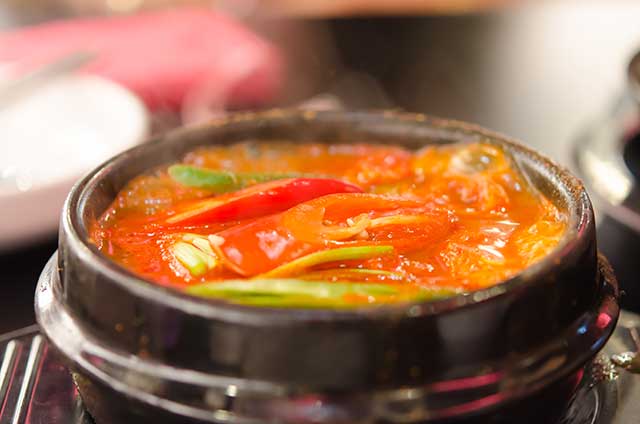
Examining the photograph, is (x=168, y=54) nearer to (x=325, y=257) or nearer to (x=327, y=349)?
(x=325, y=257)

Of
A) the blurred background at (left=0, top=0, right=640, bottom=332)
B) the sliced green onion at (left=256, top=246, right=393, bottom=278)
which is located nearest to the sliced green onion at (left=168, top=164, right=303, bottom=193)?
the sliced green onion at (left=256, top=246, right=393, bottom=278)

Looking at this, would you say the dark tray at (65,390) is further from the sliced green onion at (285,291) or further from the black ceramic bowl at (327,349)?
the sliced green onion at (285,291)

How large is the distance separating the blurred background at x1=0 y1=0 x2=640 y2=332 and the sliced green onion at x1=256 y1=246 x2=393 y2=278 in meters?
1.01

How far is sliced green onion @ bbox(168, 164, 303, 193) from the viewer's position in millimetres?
1656

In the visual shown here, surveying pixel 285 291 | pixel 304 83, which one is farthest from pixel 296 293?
pixel 304 83

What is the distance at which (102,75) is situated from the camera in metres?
3.80

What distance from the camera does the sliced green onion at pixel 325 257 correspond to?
1.31 meters

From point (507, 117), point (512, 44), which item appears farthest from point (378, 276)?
point (512, 44)

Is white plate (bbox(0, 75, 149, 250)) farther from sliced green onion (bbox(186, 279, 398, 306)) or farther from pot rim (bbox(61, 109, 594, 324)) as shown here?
sliced green onion (bbox(186, 279, 398, 306))

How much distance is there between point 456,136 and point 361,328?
88 cm

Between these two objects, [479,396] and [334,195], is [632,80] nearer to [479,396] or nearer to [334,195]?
[334,195]

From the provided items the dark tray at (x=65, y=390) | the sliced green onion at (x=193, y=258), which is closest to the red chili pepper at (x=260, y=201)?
the sliced green onion at (x=193, y=258)

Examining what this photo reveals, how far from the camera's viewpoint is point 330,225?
4.85 ft

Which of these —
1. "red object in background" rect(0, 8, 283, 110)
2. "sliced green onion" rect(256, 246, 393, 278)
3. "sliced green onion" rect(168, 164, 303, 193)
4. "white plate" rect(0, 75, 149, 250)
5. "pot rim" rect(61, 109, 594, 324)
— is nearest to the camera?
"pot rim" rect(61, 109, 594, 324)
